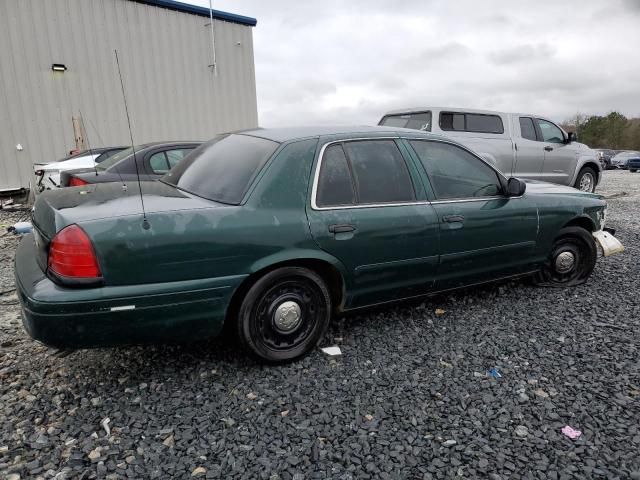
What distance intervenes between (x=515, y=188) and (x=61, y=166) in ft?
23.6

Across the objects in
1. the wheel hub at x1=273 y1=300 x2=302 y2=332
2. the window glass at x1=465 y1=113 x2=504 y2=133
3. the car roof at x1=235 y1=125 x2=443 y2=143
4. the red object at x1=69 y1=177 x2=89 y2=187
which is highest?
the window glass at x1=465 y1=113 x2=504 y2=133

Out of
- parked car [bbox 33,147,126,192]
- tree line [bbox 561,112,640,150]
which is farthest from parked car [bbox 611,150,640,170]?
parked car [bbox 33,147,126,192]

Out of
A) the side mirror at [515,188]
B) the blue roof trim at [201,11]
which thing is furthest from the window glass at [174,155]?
the blue roof trim at [201,11]

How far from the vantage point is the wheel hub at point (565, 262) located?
4.35 m

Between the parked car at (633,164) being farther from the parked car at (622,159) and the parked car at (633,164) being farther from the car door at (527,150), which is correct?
the car door at (527,150)

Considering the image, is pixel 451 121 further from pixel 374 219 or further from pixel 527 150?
pixel 374 219

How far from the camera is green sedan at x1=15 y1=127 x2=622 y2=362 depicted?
94.3 inches

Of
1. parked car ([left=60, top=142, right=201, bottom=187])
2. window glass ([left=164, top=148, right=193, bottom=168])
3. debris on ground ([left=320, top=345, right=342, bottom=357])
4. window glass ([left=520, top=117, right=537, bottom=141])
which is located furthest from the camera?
window glass ([left=520, top=117, right=537, bottom=141])

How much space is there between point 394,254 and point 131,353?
193 cm

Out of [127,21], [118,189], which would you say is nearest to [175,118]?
[127,21]

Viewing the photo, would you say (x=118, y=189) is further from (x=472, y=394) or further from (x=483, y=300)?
(x=483, y=300)

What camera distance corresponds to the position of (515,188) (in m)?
3.75

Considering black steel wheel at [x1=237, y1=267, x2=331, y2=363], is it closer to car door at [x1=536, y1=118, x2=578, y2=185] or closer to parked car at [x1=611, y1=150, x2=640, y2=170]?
car door at [x1=536, y1=118, x2=578, y2=185]

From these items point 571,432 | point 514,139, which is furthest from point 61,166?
point 514,139
